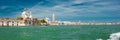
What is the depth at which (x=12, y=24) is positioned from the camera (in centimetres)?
16850

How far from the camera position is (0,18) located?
171 meters

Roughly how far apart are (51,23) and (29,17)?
35179 millimetres

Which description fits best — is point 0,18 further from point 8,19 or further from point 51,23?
point 51,23

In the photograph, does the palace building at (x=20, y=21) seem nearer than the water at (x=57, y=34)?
No

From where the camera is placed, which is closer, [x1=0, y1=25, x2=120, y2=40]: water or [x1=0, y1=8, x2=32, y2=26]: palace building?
[x1=0, y1=25, x2=120, y2=40]: water

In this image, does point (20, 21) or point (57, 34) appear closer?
point (57, 34)

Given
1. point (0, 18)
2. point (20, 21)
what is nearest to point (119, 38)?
point (20, 21)

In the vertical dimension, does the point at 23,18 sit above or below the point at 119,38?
above

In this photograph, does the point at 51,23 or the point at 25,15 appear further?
the point at 51,23

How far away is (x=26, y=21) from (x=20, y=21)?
9.89 feet

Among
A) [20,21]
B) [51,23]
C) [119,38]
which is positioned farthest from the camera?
[51,23]

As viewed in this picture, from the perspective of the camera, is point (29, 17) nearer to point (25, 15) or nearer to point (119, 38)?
point (25, 15)

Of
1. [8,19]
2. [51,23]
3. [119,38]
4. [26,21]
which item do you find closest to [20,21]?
[26,21]

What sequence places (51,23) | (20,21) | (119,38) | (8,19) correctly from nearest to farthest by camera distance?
(119,38) → (20,21) → (8,19) → (51,23)
